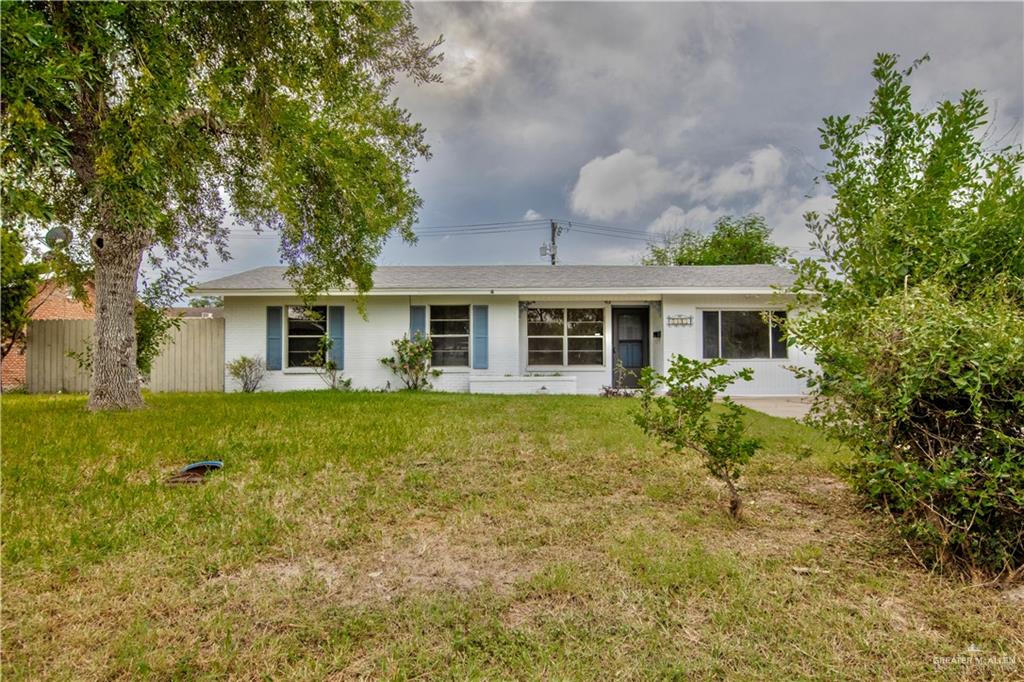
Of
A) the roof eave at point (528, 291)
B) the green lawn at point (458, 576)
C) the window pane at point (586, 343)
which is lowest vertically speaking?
the green lawn at point (458, 576)

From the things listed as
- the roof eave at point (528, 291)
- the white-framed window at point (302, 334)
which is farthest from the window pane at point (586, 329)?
the white-framed window at point (302, 334)

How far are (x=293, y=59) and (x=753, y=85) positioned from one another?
792 cm

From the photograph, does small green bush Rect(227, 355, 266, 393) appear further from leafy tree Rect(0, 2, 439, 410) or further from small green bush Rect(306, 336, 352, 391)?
leafy tree Rect(0, 2, 439, 410)

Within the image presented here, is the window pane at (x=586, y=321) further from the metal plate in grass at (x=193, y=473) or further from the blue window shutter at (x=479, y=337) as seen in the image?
the metal plate in grass at (x=193, y=473)

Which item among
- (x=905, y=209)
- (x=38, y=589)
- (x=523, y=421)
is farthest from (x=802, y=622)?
(x=523, y=421)

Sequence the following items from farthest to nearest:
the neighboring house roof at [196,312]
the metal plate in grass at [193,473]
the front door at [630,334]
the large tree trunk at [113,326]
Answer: the front door at [630,334] → the neighboring house roof at [196,312] → the large tree trunk at [113,326] → the metal plate in grass at [193,473]

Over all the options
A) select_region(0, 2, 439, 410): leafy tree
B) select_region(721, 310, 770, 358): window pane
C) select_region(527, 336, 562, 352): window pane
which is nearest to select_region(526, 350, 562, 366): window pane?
select_region(527, 336, 562, 352): window pane

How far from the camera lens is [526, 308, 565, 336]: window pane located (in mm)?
11875

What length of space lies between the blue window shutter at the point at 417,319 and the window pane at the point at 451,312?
0.25m

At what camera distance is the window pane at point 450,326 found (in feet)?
37.6

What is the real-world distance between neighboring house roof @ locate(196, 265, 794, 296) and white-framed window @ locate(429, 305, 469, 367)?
2.44 feet

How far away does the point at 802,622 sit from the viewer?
189cm

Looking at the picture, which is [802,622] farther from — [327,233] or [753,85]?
[753,85]

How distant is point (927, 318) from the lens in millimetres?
2213
